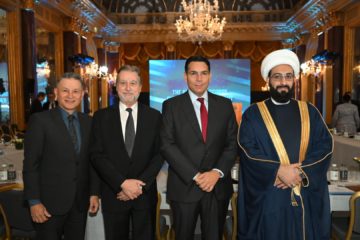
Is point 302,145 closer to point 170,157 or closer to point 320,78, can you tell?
point 170,157

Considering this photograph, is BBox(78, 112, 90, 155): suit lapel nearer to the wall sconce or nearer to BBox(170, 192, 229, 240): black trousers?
BBox(170, 192, 229, 240): black trousers

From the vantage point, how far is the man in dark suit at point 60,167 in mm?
2414

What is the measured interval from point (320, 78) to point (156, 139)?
11.4 meters

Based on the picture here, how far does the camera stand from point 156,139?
8.95 ft

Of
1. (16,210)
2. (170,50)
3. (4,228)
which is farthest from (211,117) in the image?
(170,50)

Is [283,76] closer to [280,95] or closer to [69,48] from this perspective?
[280,95]

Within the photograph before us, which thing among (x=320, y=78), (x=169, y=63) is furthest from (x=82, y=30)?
(x=320, y=78)

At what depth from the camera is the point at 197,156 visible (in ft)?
8.79

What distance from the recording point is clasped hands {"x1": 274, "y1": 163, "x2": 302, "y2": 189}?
2512 millimetres

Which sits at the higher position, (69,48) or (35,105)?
(69,48)

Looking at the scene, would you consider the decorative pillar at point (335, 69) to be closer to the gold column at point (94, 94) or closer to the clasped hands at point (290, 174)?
the gold column at point (94, 94)

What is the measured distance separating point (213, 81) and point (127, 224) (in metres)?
10.9

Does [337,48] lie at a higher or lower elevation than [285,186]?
higher

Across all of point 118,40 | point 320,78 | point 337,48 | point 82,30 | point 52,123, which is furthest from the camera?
point 118,40
